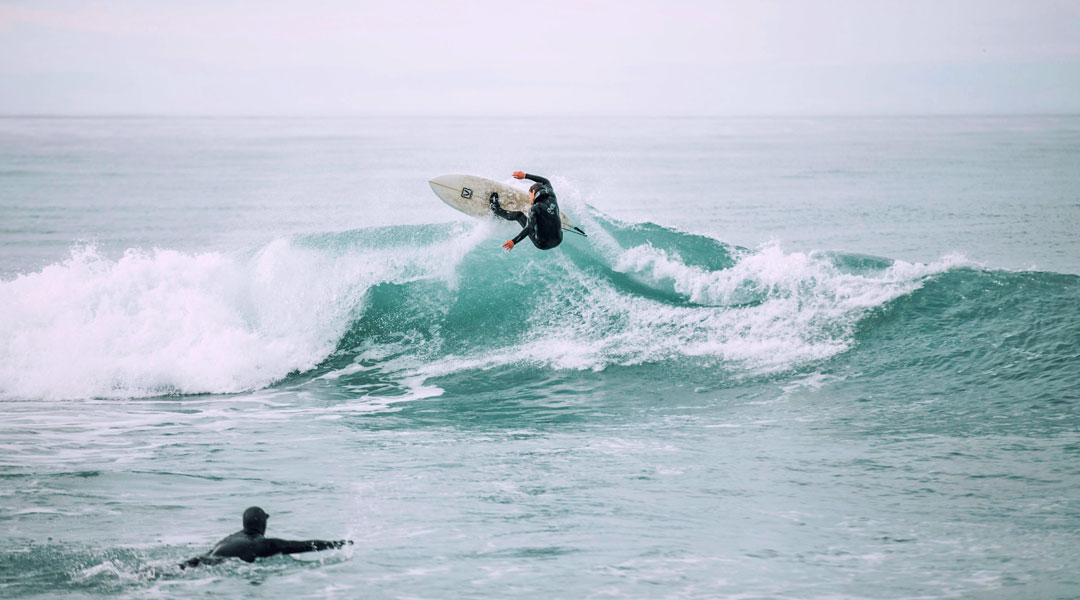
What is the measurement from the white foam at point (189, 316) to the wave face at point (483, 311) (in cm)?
3

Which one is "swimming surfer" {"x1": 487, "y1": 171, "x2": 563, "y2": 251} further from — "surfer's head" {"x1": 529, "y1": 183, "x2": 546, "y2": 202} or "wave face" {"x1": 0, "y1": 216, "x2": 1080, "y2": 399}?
"wave face" {"x1": 0, "y1": 216, "x2": 1080, "y2": 399}

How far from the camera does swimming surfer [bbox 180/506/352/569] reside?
7.16 meters

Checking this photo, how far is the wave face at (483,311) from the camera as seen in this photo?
13695 mm

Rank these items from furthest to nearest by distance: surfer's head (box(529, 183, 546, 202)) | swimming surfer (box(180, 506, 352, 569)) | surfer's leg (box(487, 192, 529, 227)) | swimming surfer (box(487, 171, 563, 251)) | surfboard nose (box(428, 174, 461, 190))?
surfboard nose (box(428, 174, 461, 190)) → surfer's leg (box(487, 192, 529, 227)) → surfer's head (box(529, 183, 546, 202)) → swimming surfer (box(487, 171, 563, 251)) → swimming surfer (box(180, 506, 352, 569))

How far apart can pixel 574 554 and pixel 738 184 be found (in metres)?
43.0

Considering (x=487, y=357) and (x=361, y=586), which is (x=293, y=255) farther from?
(x=361, y=586)

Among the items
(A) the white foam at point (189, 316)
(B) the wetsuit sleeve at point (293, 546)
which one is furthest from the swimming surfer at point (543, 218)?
(B) the wetsuit sleeve at point (293, 546)

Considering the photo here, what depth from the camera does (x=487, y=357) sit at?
14.4m

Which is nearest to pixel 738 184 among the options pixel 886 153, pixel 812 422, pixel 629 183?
pixel 629 183

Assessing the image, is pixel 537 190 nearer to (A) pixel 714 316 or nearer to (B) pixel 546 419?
(B) pixel 546 419

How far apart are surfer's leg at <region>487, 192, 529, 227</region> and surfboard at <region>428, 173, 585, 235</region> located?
9 centimetres

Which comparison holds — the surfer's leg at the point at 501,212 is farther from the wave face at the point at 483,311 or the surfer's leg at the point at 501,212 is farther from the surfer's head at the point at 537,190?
the wave face at the point at 483,311

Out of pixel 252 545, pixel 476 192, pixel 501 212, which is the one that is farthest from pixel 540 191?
pixel 252 545

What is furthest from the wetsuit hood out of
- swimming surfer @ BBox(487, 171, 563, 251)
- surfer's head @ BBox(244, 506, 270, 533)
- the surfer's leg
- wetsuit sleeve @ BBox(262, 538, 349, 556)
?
surfer's head @ BBox(244, 506, 270, 533)
